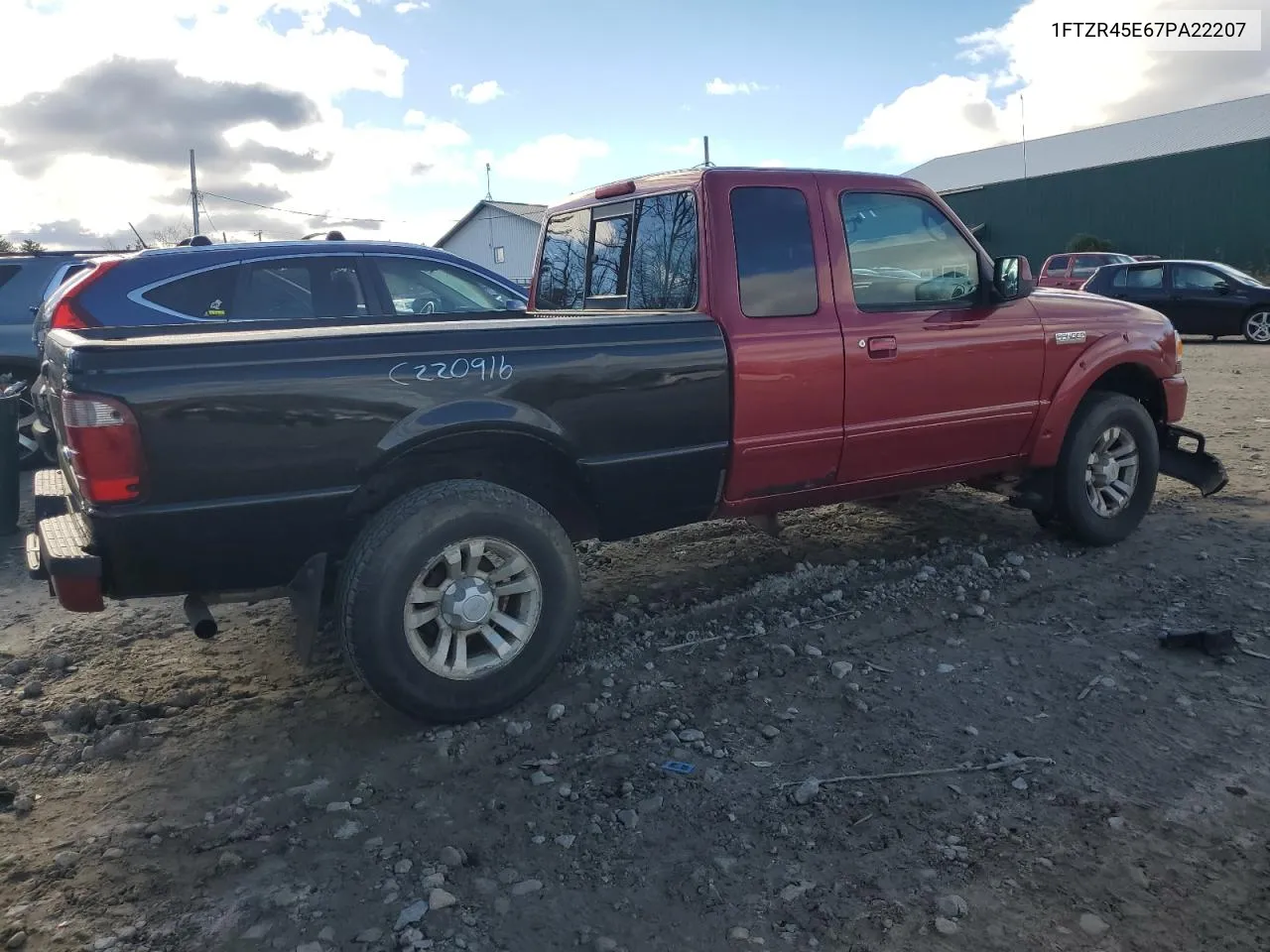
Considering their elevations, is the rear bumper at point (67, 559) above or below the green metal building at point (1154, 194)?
below

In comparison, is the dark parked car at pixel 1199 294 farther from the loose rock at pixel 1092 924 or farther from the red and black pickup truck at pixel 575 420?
the loose rock at pixel 1092 924

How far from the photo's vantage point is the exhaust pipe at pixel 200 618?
3.45m

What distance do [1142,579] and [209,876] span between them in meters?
4.39

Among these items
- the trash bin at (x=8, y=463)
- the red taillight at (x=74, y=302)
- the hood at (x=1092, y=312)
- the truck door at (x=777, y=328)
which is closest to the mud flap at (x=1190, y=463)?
the hood at (x=1092, y=312)

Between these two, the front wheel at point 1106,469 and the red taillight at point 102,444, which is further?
the front wheel at point 1106,469

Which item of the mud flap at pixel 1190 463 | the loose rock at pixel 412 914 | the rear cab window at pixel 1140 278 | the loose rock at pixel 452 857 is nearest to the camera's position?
the loose rock at pixel 412 914

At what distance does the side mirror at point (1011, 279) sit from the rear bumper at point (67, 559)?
415cm

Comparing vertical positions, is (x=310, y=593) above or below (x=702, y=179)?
below

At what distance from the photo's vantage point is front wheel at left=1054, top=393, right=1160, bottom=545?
5.29m

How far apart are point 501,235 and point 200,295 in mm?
38729

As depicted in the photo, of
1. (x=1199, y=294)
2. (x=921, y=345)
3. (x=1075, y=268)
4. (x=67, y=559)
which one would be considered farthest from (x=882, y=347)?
(x=1075, y=268)

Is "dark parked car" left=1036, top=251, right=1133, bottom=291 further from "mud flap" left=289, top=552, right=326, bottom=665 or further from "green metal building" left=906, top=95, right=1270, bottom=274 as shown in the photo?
"mud flap" left=289, top=552, right=326, bottom=665

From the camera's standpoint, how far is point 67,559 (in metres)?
3.13

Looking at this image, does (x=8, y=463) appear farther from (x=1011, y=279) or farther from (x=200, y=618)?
(x=1011, y=279)
